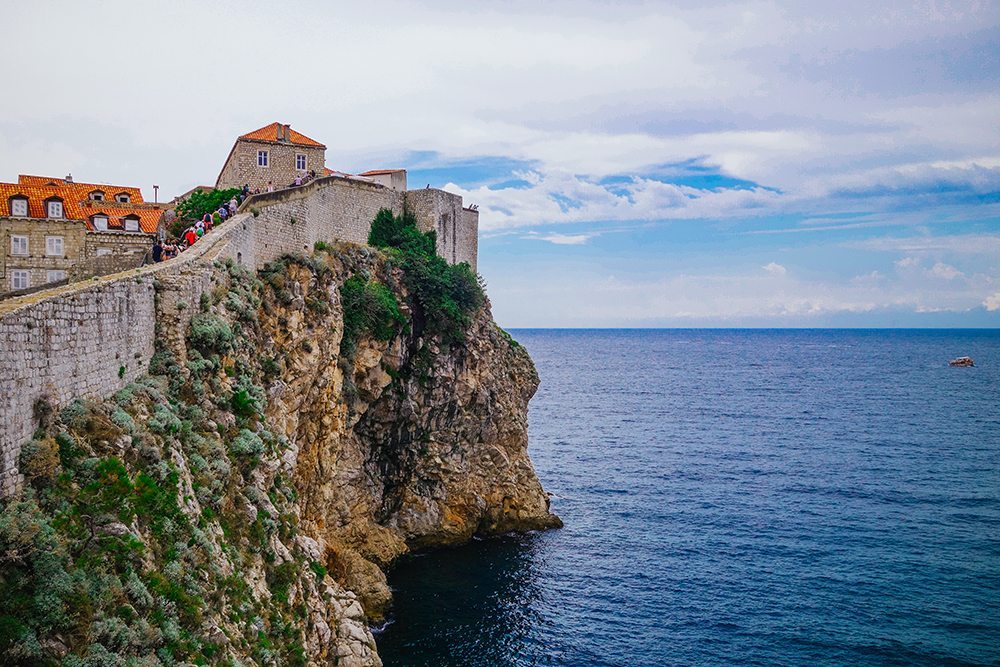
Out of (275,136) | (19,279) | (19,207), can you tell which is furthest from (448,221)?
(19,279)

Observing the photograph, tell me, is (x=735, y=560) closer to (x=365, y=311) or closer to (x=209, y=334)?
(x=365, y=311)

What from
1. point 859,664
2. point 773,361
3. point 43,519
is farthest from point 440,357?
point 773,361

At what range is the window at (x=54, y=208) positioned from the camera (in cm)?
3253

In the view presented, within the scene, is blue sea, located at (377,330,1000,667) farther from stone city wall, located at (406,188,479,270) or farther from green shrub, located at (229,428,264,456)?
stone city wall, located at (406,188,479,270)

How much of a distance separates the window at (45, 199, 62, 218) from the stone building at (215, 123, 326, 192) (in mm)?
9435

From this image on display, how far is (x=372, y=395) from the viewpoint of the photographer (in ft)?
141

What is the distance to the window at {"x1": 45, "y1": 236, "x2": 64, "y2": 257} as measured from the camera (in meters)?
31.5

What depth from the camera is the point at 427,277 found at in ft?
154

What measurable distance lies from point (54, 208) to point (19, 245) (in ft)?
8.63

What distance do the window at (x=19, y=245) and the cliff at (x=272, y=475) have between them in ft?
31.6

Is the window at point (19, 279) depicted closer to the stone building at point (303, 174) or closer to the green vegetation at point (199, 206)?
the green vegetation at point (199, 206)

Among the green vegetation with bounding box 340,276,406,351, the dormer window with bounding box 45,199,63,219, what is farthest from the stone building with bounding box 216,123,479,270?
the dormer window with bounding box 45,199,63,219

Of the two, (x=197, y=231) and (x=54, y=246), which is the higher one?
(x=197, y=231)

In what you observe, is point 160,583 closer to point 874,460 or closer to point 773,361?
point 874,460
